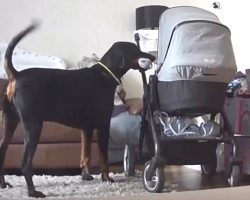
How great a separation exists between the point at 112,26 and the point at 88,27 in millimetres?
254

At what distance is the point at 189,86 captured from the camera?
7.04 ft

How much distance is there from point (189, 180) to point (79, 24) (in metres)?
2.10

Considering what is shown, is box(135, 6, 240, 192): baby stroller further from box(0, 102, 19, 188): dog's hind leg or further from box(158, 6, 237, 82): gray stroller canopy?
box(0, 102, 19, 188): dog's hind leg

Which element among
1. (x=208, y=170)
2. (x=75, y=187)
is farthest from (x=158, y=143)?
(x=208, y=170)

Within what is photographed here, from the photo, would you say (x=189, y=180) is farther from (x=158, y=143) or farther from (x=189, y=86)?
(x=189, y=86)

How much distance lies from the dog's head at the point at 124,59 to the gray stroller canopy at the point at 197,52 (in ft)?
0.41

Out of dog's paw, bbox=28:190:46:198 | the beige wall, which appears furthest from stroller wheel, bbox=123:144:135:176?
the beige wall

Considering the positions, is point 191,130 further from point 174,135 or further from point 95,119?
point 95,119

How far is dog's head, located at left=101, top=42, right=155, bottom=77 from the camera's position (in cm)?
221

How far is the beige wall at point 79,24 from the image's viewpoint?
148 inches

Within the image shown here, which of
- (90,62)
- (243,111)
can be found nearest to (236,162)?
(243,111)

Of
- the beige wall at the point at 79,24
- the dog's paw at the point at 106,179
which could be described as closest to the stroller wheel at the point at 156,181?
the dog's paw at the point at 106,179

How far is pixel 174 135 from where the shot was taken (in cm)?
218

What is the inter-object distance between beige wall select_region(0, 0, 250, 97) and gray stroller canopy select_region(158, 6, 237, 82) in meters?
1.45
